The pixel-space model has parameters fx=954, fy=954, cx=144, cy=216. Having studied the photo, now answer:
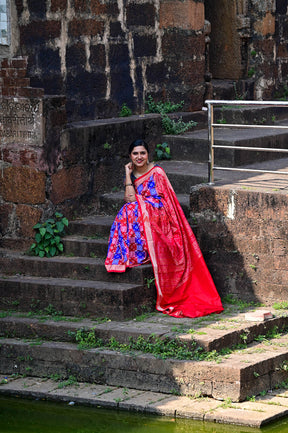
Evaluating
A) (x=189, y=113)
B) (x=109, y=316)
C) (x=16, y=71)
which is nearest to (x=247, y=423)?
(x=109, y=316)

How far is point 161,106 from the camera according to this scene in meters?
10.4

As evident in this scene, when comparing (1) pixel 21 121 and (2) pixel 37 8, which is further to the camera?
(2) pixel 37 8

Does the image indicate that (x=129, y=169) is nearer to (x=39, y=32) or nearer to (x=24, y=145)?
(x=24, y=145)

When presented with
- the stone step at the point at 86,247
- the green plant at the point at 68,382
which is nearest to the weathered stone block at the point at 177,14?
the stone step at the point at 86,247

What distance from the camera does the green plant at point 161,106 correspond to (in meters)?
10.3

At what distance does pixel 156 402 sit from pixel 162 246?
65.8 inches

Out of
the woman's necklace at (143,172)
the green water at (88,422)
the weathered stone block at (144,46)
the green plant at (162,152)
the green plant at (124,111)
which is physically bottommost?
the green water at (88,422)

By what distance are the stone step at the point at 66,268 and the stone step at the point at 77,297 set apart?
69mm

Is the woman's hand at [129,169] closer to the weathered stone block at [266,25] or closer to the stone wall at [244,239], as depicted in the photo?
the stone wall at [244,239]

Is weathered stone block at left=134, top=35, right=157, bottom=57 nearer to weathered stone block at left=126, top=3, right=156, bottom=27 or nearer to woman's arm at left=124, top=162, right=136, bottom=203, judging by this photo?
weathered stone block at left=126, top=3, right=156, bottom=27

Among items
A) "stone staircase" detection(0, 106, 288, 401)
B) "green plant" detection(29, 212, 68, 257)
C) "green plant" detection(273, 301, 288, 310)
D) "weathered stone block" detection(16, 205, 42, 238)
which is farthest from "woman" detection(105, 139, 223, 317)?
"weathered stone block" detection(16, 205, 42, 238)

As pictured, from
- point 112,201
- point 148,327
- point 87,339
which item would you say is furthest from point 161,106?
point 87,339

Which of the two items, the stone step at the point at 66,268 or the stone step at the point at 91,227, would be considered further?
the stone step at the point at 91,227

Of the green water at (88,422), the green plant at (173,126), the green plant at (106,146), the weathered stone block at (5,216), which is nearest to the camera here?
the green water at (88,422)
